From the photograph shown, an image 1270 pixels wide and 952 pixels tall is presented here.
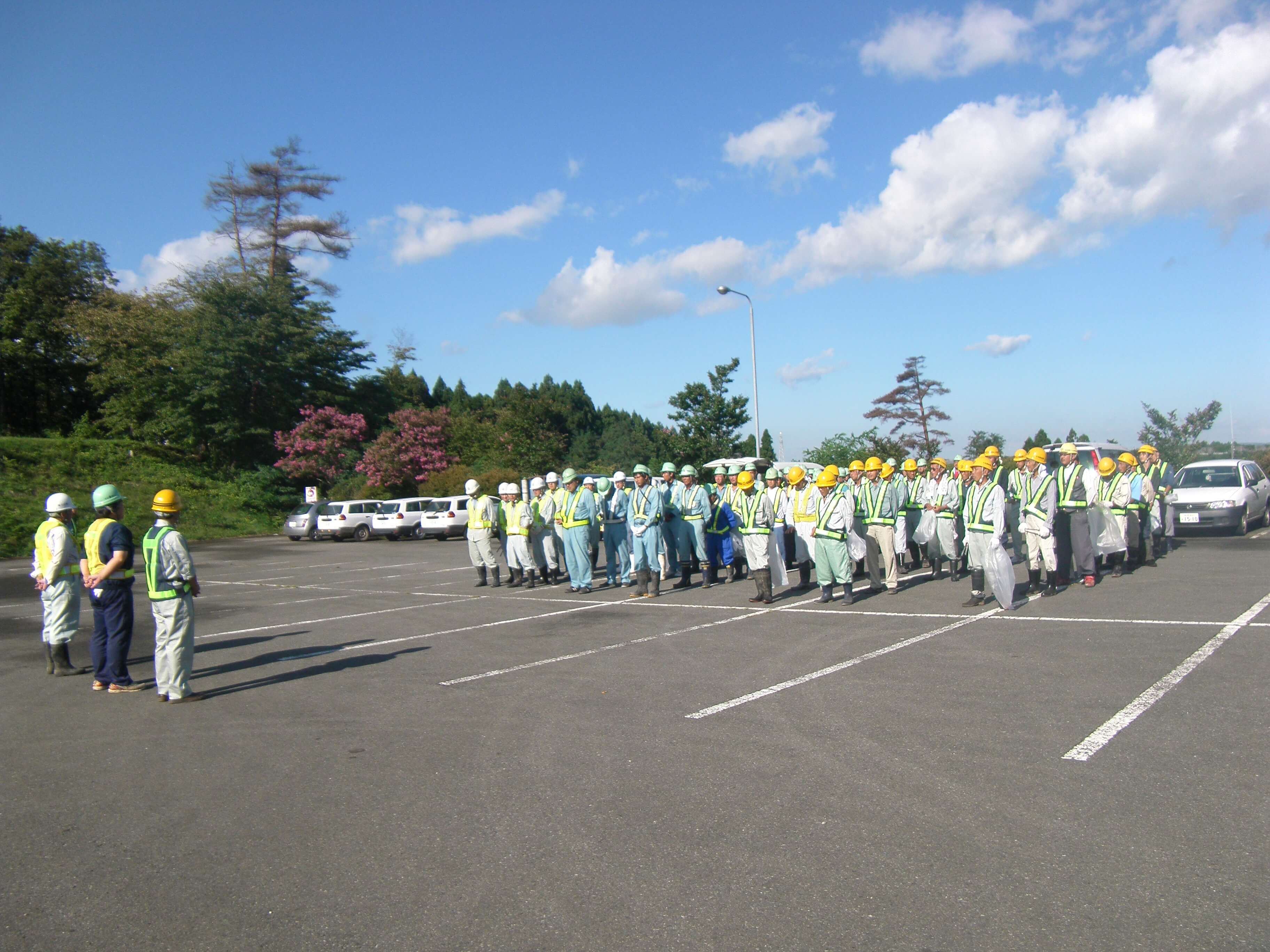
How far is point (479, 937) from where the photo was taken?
364 centimetres

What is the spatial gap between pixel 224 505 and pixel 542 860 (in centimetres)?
4104

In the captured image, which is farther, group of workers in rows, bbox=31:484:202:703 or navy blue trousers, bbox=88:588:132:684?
navy blue trousers, bbox=88:588:132:684

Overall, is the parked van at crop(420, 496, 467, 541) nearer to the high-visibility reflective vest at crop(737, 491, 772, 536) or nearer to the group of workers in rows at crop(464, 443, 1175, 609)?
the group of workers in rows at crop(464, 443, 1175, 609)

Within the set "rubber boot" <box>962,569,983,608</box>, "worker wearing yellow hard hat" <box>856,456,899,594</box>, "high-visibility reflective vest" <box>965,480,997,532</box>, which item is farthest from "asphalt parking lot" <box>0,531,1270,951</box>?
"worker wearing yellow hard hat" <box>856,456,899,594</box>

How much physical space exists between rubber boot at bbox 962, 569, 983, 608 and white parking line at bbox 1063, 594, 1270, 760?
273 centimetres

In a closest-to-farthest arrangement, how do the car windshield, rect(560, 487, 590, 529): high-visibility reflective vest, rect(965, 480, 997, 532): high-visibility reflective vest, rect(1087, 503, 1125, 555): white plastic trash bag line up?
rect(965, 480, 997, 532): high-visibility reflective vest → rect(1087, 503, 1125, 555): white plastic trash bag → rect(560, 487, 590, 529): high-visibility reflective vest → the car windshield

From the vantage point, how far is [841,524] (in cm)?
1209

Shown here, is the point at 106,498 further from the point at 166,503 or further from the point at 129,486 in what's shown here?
the point at 129,486

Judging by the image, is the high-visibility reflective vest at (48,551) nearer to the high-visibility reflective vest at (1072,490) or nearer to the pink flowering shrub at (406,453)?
the high-visibility reflective vest at (1072,490)

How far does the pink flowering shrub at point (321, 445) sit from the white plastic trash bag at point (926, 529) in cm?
3467

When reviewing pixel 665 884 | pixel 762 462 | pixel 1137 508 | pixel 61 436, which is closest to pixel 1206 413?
pixel 762 462

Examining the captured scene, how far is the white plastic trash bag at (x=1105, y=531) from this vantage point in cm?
1365

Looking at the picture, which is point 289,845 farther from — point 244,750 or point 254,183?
point 254,183

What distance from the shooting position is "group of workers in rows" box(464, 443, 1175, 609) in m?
12.0
